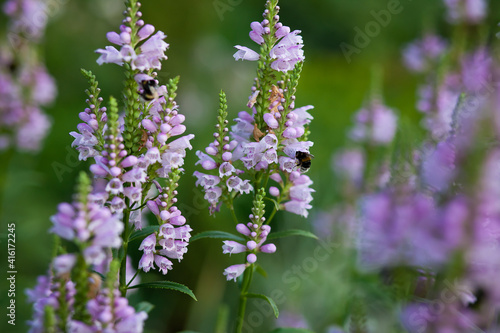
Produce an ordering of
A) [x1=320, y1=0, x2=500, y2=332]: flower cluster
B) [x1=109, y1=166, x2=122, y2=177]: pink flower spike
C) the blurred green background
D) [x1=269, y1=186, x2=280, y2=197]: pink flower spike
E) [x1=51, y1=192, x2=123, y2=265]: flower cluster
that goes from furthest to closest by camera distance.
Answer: the blurred green background → [x1=269, y1=186, x2=280, y2=197]: pink flower spike → [x1=109, y1=166, x2=122, y2=177]: pink flower spike → [x1=51, y1=192, x2=123, y2=265]: flower cluster → [x1=320, y1=0, x2=500, y2=332]: flower cluster

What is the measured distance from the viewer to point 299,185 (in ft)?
5.36

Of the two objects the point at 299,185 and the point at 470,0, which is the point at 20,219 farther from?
the point at 470,0

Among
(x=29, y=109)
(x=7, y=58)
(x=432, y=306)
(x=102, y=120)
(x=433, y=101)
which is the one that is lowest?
(x=432, y=306)

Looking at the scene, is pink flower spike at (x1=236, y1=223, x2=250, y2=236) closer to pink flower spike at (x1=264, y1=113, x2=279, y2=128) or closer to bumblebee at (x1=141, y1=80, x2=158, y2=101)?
pink flower spike at (x1=264, y1=113, x2=279, y2=128)

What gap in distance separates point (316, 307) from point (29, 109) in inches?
95.6

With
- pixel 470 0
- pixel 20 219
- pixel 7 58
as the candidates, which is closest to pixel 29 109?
pixel 7 58

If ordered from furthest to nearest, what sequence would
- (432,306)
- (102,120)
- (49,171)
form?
1. (49,171)
2. (102,120)
3. (432,306)

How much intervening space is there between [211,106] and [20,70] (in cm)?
336

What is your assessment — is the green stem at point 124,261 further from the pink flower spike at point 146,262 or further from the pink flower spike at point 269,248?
the pink flower spike at point 269,248

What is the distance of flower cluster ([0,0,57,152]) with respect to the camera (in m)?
3.09

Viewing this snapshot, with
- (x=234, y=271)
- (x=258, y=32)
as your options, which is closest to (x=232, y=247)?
(x=234, y=271)

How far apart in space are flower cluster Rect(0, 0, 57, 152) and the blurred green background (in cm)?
33

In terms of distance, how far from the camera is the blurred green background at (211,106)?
3604mm

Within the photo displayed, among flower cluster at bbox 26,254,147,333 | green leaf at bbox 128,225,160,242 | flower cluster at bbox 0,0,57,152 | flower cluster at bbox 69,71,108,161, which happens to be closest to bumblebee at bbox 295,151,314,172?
green leaf at bbox 128,225,160,242
